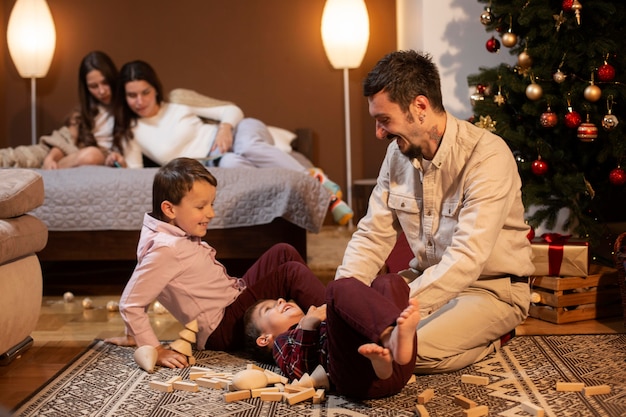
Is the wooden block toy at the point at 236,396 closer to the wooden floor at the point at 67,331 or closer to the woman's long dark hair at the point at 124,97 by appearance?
the wooden floor at the point at 67,331

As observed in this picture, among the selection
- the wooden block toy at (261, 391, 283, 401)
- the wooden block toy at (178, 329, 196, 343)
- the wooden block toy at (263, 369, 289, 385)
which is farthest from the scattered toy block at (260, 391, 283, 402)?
the wooden block toy at (178, 329, 196, 343)

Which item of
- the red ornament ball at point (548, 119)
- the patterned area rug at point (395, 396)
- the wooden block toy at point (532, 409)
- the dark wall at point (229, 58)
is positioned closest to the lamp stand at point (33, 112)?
the dark wall at point (229, 58)

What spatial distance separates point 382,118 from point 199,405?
3.08 ft

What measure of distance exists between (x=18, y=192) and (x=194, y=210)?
551 millimetres

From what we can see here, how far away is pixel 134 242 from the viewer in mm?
3660

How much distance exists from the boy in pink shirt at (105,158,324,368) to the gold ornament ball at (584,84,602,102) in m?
1.35

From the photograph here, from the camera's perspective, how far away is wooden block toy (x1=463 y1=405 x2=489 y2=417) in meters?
2.02

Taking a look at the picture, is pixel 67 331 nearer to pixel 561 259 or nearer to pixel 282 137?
pixel 561 259

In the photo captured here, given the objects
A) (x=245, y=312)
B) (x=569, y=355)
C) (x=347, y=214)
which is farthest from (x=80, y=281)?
(x=569, y=355)

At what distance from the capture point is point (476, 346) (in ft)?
8.19

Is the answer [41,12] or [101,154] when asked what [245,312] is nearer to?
[101,154]

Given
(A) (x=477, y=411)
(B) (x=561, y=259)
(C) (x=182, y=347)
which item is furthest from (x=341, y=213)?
(A) (x=477, y=411)

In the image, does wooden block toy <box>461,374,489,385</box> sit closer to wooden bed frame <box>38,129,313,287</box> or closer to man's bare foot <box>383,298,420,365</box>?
man's bare foot <box>383,298,420,365</box>

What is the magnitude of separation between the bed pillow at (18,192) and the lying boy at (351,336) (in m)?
0.82
